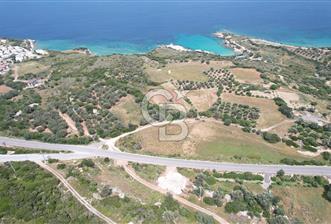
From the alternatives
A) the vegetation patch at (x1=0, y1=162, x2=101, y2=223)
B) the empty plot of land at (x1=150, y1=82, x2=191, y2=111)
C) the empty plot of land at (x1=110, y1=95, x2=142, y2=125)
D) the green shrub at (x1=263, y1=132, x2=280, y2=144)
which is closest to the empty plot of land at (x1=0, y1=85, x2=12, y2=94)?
the empty plot of land at (x1=110, y1=95, x2=142, y2=125)

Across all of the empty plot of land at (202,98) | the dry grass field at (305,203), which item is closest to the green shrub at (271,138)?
the dry grass field at (305,203)

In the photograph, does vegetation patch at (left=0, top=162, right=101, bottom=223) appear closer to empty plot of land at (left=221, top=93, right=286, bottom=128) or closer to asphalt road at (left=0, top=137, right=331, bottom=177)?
asphalt road at (left=0, top=137, right=331, bottom=177)

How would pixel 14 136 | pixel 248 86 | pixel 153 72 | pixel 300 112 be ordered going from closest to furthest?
pixel 14 136
pixel 300 112
pixel 248 86
pixel 153 72

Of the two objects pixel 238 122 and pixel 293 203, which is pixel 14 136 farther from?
pixel 293 203

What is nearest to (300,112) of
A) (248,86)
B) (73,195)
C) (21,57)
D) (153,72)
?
(248,86)

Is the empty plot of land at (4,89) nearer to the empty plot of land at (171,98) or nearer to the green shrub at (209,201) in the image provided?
the empty plot of land at (171,98)

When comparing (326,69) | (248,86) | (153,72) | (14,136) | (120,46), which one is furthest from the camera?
(120,46)

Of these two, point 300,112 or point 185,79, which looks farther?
point 185,79
